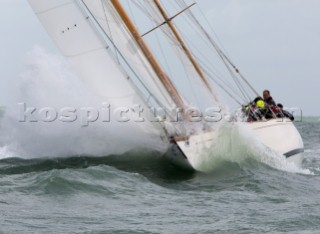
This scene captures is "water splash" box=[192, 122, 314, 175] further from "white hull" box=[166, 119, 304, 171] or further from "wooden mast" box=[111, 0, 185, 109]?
"wooden mast" box=[111, 0, 185, 109]

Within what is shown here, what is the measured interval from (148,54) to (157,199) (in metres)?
3.84

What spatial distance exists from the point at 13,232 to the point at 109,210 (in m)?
1.51

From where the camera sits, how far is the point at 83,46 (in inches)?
508

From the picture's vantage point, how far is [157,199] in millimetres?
9945

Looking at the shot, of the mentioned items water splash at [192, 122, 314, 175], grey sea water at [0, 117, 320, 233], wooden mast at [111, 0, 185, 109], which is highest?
wooden mast at [111, 0, 185, 109]

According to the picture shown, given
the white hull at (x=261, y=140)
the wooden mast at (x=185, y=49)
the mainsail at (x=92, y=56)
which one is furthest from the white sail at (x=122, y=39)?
the wooden mast at (x=185, y=49)

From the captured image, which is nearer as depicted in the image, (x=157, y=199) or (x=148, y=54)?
(x=157, y=199)

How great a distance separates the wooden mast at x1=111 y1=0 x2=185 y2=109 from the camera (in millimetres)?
12961

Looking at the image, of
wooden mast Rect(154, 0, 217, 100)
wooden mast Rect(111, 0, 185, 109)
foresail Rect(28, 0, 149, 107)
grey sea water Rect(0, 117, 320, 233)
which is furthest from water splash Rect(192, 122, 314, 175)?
wooden mast Rect(154, 0, 217, 100)

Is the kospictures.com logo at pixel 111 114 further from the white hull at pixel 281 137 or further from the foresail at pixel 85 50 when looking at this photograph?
the white hull at pixel 281 137

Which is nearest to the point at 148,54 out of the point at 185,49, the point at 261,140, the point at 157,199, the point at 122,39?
the point at 122,39

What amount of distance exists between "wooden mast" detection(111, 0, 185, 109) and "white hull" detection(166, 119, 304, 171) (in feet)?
3.15

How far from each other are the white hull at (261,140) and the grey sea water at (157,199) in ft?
0.91

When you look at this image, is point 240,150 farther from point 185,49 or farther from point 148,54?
point 185,49
